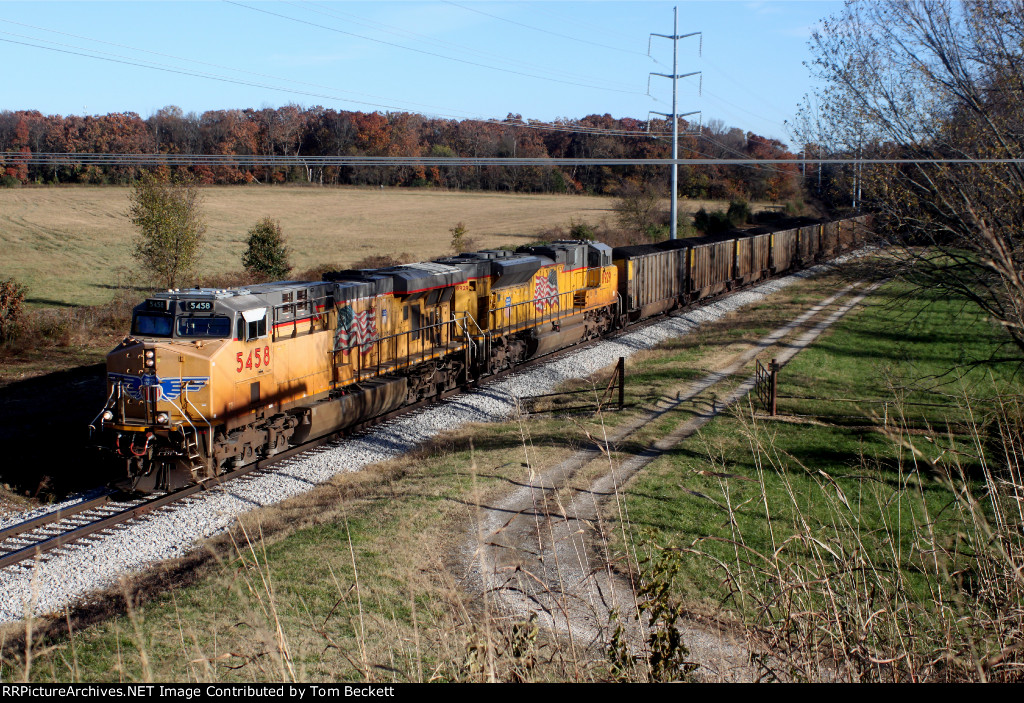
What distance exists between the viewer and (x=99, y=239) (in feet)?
174

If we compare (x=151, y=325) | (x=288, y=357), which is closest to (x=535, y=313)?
(x=288, y=357)

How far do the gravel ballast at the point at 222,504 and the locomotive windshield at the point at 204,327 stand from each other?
2.84m

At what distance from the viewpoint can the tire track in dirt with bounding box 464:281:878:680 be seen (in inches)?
170

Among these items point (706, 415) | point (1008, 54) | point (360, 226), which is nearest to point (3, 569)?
point (706, 415)

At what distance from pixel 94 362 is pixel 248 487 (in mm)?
13449

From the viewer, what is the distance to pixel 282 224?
208ft

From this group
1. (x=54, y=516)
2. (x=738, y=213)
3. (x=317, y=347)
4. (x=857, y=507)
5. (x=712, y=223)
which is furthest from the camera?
(x=738, y=213)

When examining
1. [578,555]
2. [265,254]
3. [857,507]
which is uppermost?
[265,254]

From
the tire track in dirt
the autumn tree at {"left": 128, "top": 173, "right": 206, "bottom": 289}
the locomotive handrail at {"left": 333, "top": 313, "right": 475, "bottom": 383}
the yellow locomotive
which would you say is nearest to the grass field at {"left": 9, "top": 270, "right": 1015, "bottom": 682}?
the tire track in dirt

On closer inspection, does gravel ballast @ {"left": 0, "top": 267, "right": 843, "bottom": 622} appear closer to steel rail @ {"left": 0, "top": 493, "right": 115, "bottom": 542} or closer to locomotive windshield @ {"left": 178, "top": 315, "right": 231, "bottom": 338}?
steel rail @ {"left": 0, "top": 493, "right": 115, "bottom": 542}

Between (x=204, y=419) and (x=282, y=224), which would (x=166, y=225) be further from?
(x=282, y=224)

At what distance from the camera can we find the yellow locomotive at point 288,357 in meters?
13.3

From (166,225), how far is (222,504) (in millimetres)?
21238
